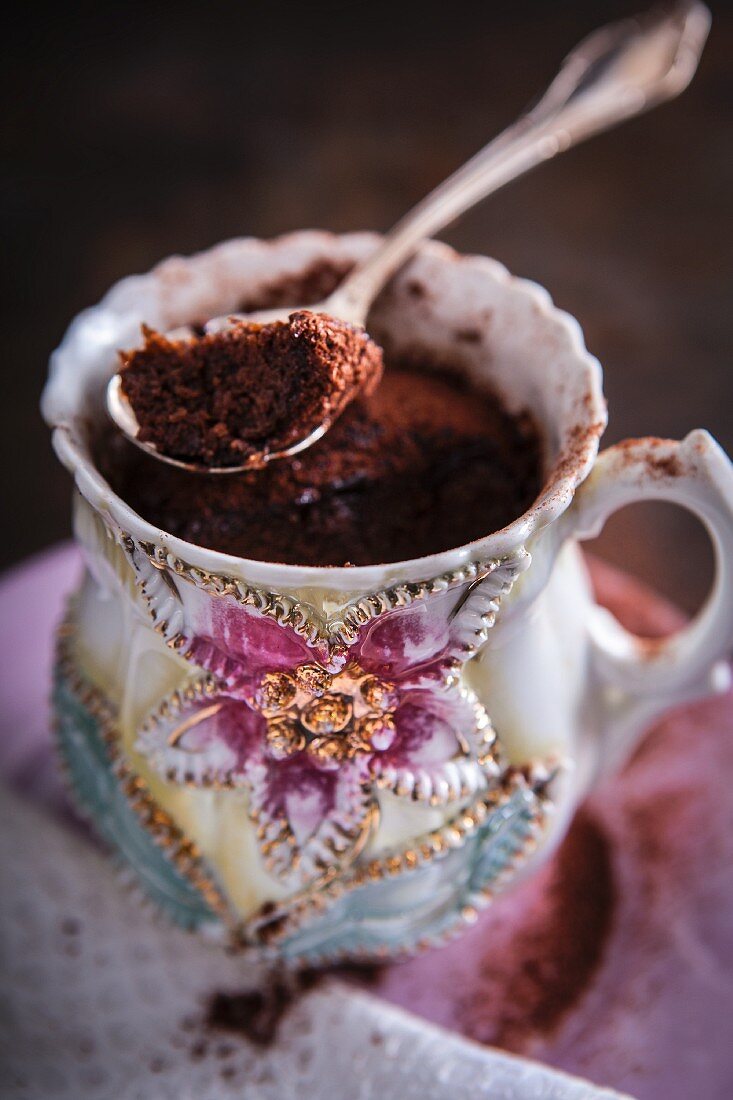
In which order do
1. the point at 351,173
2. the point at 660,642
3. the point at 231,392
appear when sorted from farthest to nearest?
1. the point at 351,173
2. the point at 660,642
3. the point at 231,392

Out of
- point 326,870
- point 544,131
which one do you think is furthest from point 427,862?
point 544,131

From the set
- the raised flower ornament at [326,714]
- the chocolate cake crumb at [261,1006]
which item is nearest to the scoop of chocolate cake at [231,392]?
the raised flower ornament at [326,714]

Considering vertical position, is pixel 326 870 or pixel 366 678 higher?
pixel 366 678

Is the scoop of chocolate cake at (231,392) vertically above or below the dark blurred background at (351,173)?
above

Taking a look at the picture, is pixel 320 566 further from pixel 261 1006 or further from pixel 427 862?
pixel 261 1006

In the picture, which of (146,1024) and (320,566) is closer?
(320,566)

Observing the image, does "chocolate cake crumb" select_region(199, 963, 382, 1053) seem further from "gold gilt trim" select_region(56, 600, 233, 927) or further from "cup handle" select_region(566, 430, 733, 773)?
"cup handle" select_region(566, 430, 733, 773)

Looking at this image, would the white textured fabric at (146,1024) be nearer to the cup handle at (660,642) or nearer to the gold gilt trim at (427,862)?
the gold gilt trim at (427,862)

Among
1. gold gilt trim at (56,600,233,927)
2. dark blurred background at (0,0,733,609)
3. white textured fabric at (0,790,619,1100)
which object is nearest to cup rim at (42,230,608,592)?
gold gilt trim at (56,600,233,927)

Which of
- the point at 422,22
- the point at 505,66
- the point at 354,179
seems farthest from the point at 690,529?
the point at 422,22
